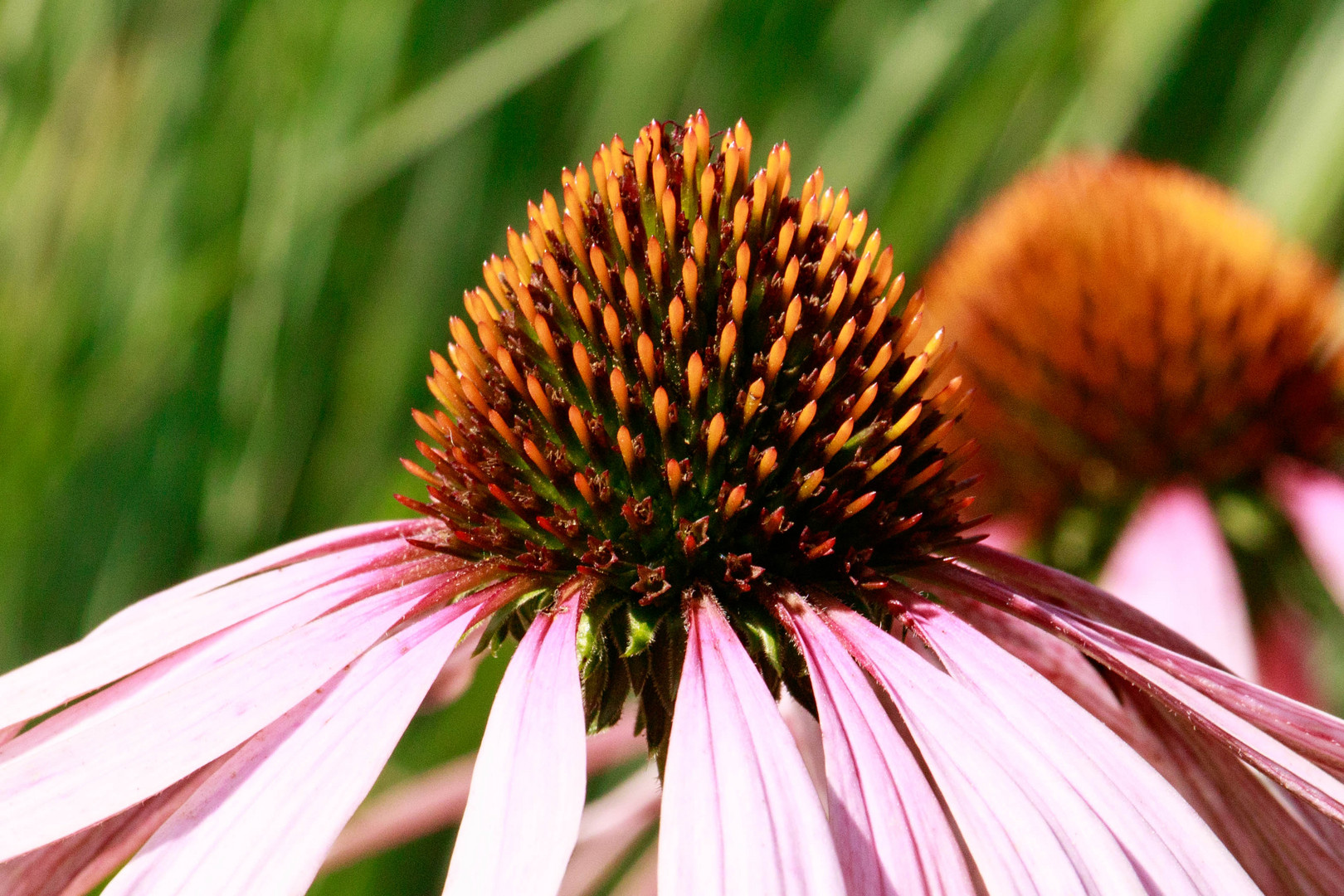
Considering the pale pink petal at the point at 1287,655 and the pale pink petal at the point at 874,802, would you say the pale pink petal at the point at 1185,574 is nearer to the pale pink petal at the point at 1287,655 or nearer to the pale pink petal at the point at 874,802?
the pale pink petal at the point at 1287,655

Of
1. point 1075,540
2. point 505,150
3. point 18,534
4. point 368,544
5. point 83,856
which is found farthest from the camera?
point 505,150

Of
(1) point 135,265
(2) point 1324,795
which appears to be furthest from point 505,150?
(2) point 1324,795

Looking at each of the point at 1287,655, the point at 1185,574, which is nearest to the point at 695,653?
the point at 1185,574

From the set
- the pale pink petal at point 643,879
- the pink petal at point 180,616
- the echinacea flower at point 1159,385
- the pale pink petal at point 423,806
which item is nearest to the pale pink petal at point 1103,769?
the pink petal at point 180,616

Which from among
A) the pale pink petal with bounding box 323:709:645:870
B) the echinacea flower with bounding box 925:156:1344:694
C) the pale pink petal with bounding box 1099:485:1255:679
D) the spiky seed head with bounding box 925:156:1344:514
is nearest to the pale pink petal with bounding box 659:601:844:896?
the pale pink petal with bounding box 323:709:645:870

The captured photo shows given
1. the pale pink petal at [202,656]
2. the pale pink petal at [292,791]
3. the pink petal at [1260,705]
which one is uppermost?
the pale pink petal at [202,656]

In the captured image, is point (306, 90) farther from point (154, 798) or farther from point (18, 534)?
point (154, 798)
